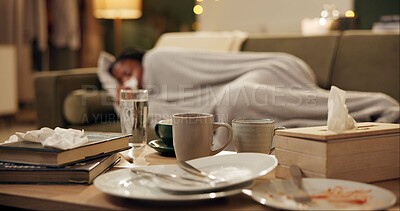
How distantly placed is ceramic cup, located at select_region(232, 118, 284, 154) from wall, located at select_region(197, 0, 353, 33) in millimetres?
2214

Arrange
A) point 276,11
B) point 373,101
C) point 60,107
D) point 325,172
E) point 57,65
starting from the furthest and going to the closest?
point 57,65 < point 276,11 < point 60,107 < point 373,101 < point 325,172

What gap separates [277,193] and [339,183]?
0.35ft

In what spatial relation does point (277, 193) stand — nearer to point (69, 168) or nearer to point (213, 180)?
point (213, 180)

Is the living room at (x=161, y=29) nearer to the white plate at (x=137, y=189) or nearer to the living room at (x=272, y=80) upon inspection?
the living room at (x=272, y=80)

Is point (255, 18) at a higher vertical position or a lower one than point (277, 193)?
higher

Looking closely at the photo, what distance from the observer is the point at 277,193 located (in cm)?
85

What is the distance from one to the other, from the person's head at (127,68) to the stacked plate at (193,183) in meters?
1.79

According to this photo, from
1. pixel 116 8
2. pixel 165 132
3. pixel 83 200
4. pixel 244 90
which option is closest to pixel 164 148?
pixel 165 132

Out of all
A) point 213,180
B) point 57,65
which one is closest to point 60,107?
point 213,180

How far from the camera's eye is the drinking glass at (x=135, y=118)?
1426 mm

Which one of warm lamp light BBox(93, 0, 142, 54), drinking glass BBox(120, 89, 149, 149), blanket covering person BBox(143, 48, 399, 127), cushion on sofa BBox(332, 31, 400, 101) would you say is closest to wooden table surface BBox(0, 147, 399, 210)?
drinking glass BBox(120, 89, 149, 149)

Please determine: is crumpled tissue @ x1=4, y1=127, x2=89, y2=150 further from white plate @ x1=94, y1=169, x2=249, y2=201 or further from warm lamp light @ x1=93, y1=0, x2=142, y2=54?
warm lamp light @ x1=93, y1=0, x2=142, y2=54

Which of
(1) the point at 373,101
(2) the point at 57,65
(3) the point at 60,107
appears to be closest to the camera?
(1) the point at 373,101

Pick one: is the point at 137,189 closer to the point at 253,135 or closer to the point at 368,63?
the point at 253,135
